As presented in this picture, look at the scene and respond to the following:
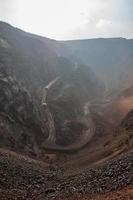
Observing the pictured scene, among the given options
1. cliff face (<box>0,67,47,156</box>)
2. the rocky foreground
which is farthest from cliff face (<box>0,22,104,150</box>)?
the rocky foreground

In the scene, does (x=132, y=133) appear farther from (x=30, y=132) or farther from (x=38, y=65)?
(x=38, y=65)

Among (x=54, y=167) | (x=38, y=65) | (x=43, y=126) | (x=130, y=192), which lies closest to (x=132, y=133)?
(x=54, y=167)

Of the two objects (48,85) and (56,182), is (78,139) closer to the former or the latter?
(48,85)

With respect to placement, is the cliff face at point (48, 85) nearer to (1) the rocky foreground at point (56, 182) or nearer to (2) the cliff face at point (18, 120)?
(2) the cliff face at point (18, 120)

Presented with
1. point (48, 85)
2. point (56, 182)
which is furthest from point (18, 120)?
point (48, 85)

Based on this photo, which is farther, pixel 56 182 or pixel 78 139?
pixel 78 139

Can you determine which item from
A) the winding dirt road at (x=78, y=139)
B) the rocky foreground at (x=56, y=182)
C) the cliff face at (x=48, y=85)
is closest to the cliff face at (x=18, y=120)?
the cliff face at (x=48, y=85)

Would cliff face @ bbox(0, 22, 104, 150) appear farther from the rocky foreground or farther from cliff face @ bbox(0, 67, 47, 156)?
the rocky foreground

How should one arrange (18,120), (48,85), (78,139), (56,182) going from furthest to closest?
(48,85), (78,139), (18,120), (56,182)
